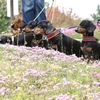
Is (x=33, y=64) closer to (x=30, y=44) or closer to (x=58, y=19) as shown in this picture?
(x=30, y=44)

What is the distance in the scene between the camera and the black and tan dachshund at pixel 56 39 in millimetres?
8219

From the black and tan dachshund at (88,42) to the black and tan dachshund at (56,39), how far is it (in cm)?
66

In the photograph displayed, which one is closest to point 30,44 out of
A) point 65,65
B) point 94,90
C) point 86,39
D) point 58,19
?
point 86,39

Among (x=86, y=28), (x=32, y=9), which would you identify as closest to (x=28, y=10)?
(x=32, y=9)

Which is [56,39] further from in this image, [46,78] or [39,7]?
[46,78]

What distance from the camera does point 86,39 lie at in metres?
7.66

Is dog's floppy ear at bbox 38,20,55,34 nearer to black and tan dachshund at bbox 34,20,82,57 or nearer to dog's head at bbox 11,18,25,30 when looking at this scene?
black and tan dachshund at bbox 34,20,82,57

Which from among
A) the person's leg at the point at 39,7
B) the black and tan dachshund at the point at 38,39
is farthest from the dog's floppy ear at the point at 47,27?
the person's leg at the point at 39,7

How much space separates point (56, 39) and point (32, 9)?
7.51 feet

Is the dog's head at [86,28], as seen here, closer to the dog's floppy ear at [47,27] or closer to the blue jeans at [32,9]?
the dog's floppy ear at [47,27]

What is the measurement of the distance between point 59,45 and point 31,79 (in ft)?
11.9

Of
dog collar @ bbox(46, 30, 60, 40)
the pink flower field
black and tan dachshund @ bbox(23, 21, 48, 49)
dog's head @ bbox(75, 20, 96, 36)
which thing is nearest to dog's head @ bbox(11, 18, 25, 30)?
black and tan dachshund @ bbox(23, 21, 48, 49)

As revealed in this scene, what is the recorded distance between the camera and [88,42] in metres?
7.65

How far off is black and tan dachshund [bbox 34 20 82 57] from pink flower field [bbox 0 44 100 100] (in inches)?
55.0
